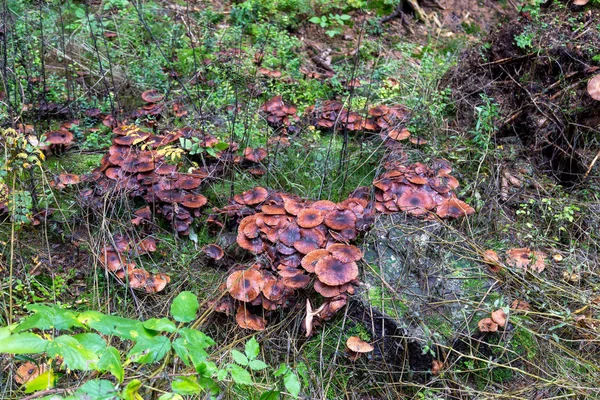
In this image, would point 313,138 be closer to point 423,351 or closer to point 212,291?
point 212,291

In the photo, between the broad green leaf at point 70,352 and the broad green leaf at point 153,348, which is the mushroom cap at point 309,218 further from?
the broad green leaf at point 70,352

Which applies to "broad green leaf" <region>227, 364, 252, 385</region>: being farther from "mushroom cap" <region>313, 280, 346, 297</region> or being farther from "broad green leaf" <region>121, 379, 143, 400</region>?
"mushroom cap" <region>313, 280, 346, 297</region>

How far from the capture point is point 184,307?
2.31m

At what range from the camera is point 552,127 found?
534 cm

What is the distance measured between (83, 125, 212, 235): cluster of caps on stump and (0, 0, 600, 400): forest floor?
2cm

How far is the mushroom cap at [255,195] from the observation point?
4.43 metres

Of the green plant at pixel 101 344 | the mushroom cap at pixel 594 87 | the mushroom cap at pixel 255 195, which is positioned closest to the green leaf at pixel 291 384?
the green plant at pixel 101 344

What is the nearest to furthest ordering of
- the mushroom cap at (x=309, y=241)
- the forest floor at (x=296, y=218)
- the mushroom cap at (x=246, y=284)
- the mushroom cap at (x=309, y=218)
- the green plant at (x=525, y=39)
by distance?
1. the forest floor at (x=296, y=218)
2. the mushroom cap at (x=246, y=284)
3. the mushroom cap at (x=309, y=241)
4. the mushroom cap at (x=309, y=218)
5. the green plant at (x=525, y=39)

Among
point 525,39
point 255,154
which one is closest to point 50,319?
point 255,154

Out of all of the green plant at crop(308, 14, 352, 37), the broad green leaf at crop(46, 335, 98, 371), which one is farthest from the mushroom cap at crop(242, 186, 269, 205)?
the green plant at crop(308, 14, 352, 37)

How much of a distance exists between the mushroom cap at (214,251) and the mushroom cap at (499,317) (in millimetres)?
2276

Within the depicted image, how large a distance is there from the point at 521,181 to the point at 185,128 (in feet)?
12.1

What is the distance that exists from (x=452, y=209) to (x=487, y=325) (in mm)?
1179

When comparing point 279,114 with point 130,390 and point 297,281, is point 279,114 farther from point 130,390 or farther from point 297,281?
point 130,390
